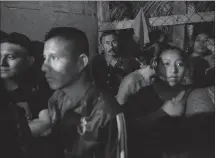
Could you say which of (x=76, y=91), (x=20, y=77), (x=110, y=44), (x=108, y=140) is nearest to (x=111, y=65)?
(x=110, y=44)

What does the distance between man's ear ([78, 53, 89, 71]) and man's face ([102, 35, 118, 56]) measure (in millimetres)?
175

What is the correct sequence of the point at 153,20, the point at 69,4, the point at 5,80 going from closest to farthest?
the point at 5,80 < the point at 69,4 < the point at 153,20

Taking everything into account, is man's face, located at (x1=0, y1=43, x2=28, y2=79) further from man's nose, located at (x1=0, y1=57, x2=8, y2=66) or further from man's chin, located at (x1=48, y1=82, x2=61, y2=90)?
man's chin, located at (x1=48, y1=82, x2=61, y2=90)

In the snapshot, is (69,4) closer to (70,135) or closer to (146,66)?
(146,66)

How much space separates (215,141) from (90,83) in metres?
0.99

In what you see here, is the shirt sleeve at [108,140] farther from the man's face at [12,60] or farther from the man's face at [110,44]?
the man's face at [12,60]

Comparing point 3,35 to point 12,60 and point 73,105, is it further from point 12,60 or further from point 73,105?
point 73,105

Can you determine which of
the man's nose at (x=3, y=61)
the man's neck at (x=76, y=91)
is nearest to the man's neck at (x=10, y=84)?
the man's nose at (x=3, y=61)

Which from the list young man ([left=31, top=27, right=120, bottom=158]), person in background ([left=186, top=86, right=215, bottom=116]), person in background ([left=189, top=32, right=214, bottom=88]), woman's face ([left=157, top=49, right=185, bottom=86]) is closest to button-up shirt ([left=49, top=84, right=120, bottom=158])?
young man ([left=31, top=27, right=120, bottom=158])

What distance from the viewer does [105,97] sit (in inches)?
76.4

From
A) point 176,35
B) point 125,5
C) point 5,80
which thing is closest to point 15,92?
point 5,80

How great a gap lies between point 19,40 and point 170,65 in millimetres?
1028

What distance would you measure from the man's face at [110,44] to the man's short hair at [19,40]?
508mm

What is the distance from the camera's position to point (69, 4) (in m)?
1.90
